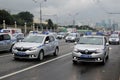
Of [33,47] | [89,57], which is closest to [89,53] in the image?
[89,57]

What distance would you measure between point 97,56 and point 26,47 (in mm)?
3831

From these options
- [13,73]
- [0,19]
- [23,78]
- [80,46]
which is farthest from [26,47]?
[0,19]

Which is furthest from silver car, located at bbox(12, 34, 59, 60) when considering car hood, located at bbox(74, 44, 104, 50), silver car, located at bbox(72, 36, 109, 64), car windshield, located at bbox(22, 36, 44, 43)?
car hood, located at bbox(74, 44, 104, 50)

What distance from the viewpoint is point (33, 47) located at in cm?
1587

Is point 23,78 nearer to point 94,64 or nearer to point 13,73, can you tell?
point 13,73

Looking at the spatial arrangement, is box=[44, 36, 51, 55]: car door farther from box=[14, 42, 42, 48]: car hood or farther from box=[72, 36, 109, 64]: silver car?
box=[72, 36, 109, 64]: silver car

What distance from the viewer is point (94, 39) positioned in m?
16.5

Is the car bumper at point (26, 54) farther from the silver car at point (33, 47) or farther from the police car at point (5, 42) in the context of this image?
the police car at point (5, 42)

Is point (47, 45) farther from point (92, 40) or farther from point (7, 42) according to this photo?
point (7, 42)

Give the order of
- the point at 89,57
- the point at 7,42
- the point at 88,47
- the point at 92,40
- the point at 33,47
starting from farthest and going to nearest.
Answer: the point at 7,42, the point at 92,40, the point at 33,47, the point at 88,47, the point at 89,57

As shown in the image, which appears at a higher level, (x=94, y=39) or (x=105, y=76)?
(x=94, y=39)

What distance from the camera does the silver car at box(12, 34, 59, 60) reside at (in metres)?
15.7

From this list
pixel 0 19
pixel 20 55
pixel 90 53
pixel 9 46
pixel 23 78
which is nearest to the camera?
pixel 23 78

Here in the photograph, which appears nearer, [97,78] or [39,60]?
[97,78]
